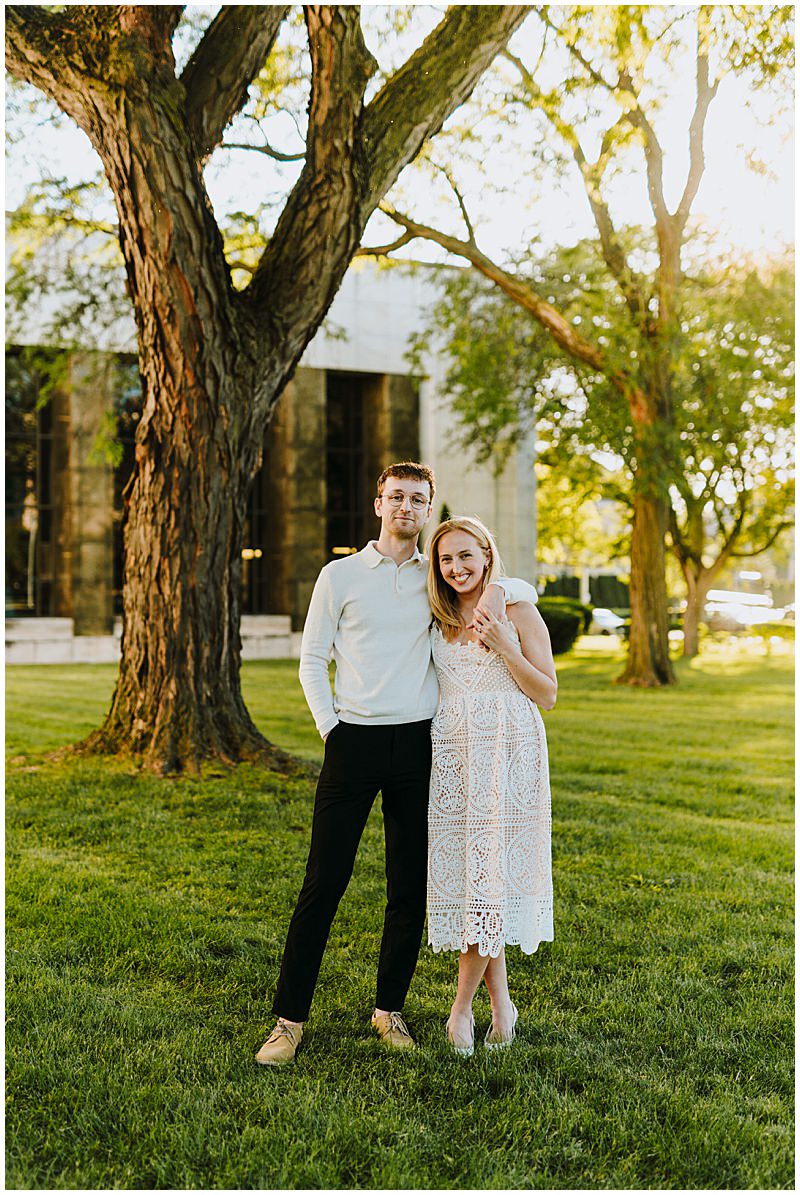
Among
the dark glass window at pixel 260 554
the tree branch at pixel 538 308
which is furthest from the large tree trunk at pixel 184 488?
the dark glass window at pixel 260 554

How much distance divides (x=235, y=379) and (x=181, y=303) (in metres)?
0.74

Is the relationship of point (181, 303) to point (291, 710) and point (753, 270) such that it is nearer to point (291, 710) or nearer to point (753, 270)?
point (291, 710)

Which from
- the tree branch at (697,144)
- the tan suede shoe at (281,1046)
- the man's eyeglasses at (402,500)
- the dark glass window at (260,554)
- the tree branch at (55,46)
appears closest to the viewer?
the tan suede shoe at (281,1046)

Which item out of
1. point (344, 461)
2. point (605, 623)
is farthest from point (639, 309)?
point (605, 623)

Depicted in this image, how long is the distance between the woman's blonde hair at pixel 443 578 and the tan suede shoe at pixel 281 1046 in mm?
1581

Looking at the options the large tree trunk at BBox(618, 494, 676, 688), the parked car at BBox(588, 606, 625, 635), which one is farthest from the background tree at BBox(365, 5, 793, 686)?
the parked car at BBox(588, 606, 625, 635)

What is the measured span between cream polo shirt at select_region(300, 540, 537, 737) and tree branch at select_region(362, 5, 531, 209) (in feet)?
17.3

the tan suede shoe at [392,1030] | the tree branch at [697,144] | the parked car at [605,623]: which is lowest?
the tan suede shoe at [392,1030]

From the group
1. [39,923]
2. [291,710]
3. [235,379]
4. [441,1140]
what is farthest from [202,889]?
[291,710]

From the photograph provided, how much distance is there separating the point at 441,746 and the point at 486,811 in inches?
11.5

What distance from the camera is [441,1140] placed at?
3.39 metres

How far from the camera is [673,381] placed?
23328 millimetres

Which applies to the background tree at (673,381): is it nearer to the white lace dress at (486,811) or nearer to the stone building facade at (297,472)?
the stone building facade at (297,472)

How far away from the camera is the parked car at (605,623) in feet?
135
